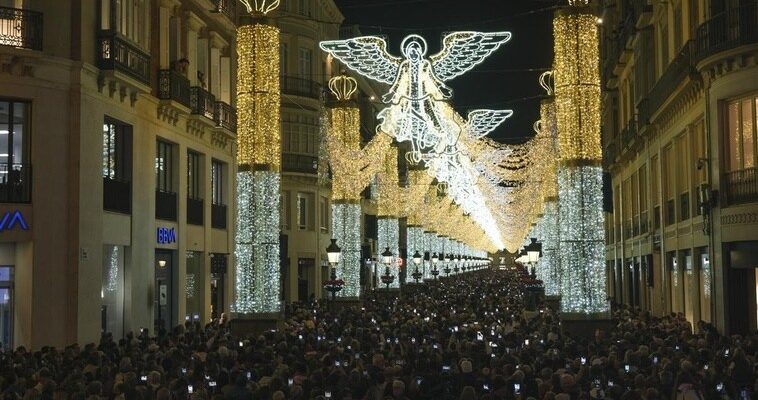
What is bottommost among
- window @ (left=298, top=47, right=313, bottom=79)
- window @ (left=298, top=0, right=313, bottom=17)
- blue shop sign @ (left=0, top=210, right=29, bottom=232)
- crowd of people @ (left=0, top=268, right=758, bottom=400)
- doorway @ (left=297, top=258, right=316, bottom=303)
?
crowd of people @ (left=0, top=268, right=758, bottom=400)

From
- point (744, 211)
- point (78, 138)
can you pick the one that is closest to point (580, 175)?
point (744, 211)

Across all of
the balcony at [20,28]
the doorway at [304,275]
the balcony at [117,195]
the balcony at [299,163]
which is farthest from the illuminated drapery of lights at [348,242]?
the balcony at [20,28]

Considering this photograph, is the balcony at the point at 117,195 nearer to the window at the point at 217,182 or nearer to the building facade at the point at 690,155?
the window at the point at 217,182

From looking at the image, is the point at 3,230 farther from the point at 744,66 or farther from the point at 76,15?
the point at 744,66

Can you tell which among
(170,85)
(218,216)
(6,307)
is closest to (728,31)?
(170,85)

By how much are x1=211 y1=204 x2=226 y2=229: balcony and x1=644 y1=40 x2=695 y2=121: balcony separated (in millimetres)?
16523

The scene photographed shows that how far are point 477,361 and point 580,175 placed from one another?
7.16 meters

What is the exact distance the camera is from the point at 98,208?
28516mm

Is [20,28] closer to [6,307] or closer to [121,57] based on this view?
[121,57]

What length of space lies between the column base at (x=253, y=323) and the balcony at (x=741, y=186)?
11931mm

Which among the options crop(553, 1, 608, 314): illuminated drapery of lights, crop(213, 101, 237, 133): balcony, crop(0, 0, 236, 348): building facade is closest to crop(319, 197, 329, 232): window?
crop(0, 0, 236, 348): building facade

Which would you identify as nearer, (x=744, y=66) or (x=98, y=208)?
(x=744, y=66)

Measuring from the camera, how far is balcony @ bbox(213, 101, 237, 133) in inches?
1529

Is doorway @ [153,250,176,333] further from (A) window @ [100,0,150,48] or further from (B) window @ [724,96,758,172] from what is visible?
(B) window @ [724,96,758,172]
